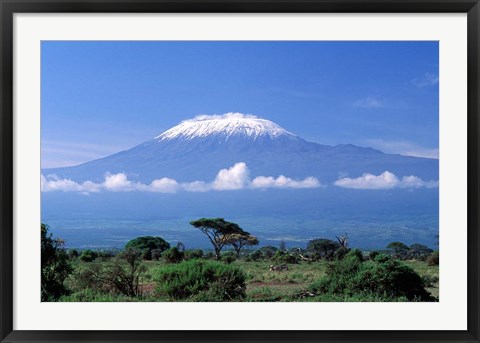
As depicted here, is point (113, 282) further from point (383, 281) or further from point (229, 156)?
point (229, 156)

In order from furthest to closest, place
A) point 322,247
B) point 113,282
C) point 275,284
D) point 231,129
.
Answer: point 231,129 → point 322,247 → point 275,284 → point 113,282

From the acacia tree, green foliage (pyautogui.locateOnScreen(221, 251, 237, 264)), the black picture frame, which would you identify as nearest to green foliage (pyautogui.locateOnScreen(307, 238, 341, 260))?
the acacia tree

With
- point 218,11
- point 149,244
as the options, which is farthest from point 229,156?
point 218,11

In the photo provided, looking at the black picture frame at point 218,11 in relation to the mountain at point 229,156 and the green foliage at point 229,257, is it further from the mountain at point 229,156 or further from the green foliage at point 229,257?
the mountain at point 229,156

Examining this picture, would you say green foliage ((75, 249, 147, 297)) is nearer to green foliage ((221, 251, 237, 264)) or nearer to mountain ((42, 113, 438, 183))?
green foliage ((221, 251, 237, 264))

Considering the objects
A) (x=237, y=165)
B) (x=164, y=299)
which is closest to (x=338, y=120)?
(x=237, y=165)

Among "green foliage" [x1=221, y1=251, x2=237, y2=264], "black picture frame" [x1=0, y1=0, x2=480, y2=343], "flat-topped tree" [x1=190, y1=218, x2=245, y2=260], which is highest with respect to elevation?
"black picture frame" [x1=0, y1=0, x2=480, y2=343]
